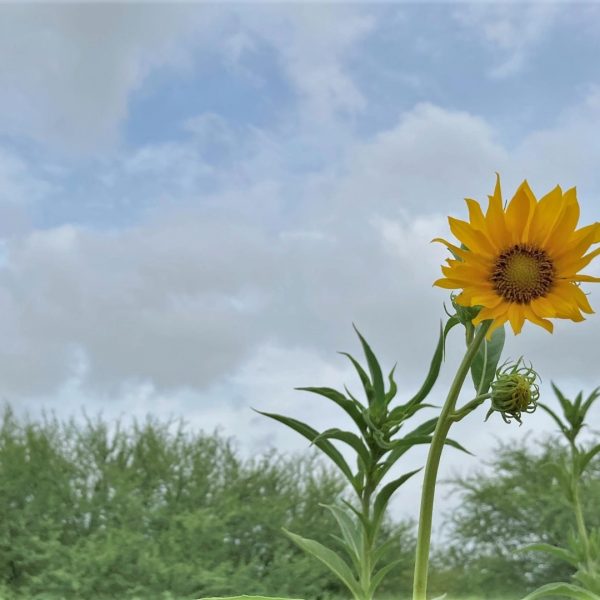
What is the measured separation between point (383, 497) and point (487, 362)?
0.24 metres

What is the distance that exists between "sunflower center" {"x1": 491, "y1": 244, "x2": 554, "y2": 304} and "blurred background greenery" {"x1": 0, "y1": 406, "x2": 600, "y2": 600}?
4798 mm

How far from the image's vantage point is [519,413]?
0.89 metres

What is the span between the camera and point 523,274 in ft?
2.65

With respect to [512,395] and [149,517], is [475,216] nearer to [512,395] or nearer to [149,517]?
[512,395]

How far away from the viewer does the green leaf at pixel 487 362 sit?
36.9 inches

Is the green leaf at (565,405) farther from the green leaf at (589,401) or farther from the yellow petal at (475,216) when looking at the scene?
the yellow petal at (475,216)

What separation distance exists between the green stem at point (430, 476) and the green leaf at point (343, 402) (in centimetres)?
25

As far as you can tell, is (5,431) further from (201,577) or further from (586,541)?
(586,541)

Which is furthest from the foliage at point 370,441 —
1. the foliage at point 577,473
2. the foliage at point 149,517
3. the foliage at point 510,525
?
the foliage at point 510,525

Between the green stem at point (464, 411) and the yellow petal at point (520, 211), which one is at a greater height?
the yellow petal at point (520, 211)

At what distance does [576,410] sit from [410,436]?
1.01 metres

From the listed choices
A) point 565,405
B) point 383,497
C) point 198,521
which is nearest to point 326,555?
point 383,497

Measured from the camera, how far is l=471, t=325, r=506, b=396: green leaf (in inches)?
36.9

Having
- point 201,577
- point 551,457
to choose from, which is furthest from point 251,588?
point 551,457
